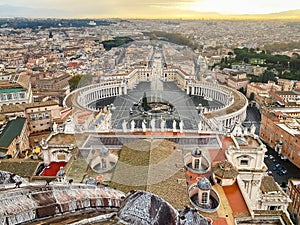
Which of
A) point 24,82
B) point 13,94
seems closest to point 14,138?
point 13,94

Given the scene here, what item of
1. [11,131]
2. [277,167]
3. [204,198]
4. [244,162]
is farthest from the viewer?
[277,167]

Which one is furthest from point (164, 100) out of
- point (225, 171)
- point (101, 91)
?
point (225, 171)

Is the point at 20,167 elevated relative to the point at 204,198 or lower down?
lower down

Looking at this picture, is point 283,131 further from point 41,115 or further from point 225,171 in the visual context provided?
point 41,115

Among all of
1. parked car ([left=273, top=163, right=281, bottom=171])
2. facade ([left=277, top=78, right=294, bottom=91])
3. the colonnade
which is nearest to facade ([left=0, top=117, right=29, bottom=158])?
the colonnade

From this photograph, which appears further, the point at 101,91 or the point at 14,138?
the point at 101,91

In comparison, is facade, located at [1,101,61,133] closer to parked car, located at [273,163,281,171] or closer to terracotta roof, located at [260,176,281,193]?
terracotta roof, located at [260,176,281,193]

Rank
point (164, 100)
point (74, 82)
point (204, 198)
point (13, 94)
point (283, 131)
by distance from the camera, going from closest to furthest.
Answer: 1. point (204, 198)
2. point (283, 131)
3. point (13, 94)
4. point (164, 100)
5. point (74, 82)

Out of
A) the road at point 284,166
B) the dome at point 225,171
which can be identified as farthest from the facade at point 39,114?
the road at point 284,166

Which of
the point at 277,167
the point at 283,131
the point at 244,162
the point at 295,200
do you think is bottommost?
the point at 277,167

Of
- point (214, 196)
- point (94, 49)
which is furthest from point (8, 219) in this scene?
point (94, 49)
